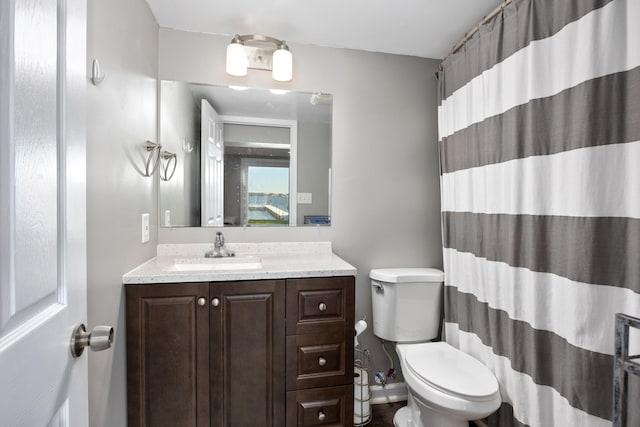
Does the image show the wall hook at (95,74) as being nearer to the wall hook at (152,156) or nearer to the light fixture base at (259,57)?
the wall hook at (152,156)

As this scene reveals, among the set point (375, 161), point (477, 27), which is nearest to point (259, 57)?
point (375, 161)

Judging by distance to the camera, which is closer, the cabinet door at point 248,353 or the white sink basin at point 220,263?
the cabinet door at point 248,353

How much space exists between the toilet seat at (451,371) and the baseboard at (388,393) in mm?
580

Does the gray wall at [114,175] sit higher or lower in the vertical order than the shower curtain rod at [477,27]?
lower

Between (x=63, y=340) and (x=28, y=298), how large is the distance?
15cm

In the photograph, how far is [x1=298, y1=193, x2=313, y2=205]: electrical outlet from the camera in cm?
204

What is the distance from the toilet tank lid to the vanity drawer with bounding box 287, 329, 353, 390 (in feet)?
1.71

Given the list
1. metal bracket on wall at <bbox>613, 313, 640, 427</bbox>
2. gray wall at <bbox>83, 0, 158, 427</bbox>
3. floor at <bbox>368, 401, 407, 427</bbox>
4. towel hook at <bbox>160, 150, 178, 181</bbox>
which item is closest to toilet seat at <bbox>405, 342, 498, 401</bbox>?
metal bracket on wall at <bbox>613, 313, 640, 427</bbox>

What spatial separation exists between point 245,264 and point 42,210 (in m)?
1.26

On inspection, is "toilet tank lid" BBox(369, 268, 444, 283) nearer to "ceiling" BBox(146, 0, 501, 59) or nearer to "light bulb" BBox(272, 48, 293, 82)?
"light bulb" BBox(272, 48, 293, 82)

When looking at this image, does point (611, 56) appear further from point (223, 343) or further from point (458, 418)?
point (223, 343)

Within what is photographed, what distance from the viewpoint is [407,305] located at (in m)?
1.93

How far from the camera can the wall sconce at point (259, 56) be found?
181 centimetres

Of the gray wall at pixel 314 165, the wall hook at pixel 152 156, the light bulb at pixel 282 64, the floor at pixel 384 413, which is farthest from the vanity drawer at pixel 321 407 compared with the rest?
the light bulb at pixel 282 64
